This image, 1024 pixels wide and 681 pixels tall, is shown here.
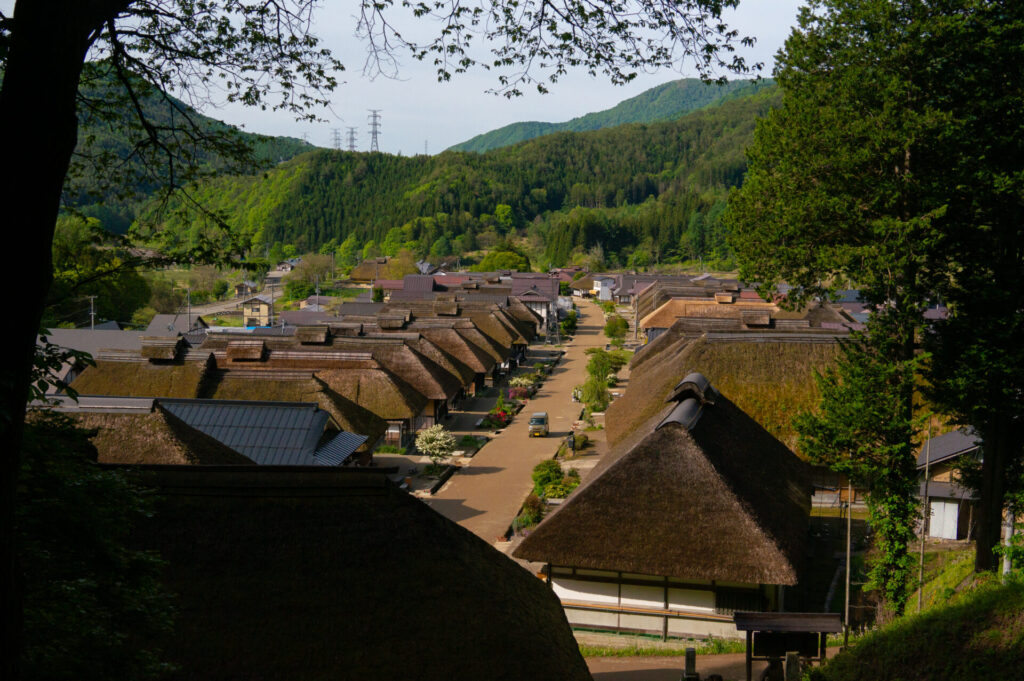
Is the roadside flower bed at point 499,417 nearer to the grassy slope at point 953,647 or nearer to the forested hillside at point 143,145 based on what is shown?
the grassy slope at point 953,647

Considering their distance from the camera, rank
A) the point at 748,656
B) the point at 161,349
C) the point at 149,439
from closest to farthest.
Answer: the point at 748,656, the point at 149,439, the point at 161,349

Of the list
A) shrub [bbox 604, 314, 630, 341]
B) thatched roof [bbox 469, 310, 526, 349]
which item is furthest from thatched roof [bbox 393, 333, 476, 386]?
shrub [bbox 604, 314, 630, 341]

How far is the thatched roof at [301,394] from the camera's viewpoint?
98.7ft

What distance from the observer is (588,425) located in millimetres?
40188

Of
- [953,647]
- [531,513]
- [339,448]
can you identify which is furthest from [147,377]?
[953,647]

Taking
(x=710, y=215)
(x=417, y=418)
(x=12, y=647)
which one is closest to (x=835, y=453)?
(x=12, y=647)

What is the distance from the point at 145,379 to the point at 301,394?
7.19 meters

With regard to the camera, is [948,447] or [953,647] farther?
[948,447]

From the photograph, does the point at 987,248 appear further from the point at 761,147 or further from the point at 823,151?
the point at 761,147

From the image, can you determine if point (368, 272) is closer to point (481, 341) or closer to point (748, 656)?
point (481, 341)

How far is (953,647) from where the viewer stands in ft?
36.4

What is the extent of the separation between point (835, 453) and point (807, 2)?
33.0 feet

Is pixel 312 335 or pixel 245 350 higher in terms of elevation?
pixel 312 335

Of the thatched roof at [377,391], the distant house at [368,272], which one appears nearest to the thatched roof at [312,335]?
the thatched roof at [377,391]
